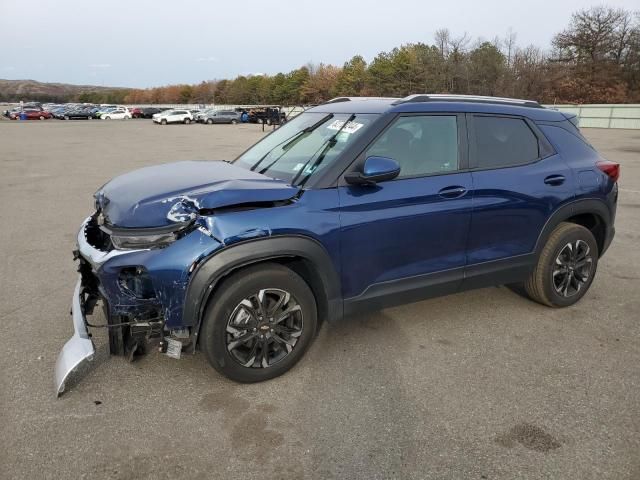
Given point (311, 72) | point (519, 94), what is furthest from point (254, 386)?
point (311, 72)

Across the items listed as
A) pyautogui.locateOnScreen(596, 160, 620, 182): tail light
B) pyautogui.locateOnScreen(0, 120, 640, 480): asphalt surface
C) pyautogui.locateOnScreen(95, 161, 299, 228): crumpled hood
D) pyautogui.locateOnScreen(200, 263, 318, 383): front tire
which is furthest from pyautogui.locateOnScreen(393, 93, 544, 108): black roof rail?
pyautogui.locateOnScreen(0, 120, 640, 480): asphalt surface

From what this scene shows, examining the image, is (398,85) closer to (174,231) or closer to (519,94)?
(519,94)

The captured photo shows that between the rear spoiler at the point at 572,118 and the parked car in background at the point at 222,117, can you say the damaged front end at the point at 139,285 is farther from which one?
the parked car in background at the point at 222,117

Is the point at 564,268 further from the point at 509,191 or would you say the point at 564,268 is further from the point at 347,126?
the point at 347,126

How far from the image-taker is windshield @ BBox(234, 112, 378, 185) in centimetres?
345

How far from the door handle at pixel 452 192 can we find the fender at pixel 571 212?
97 centimetres

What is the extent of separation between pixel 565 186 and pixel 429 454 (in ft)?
8.71

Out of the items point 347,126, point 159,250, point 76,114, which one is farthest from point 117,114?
point 159,250

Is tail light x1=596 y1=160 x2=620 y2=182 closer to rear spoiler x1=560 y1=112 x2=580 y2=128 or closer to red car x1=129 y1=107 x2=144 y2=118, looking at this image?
rear spoiler x1=560 y1=112 x2=580 y2=128

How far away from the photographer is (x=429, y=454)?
262 cm

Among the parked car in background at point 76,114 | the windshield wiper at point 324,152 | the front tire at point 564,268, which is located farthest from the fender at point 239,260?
the parked car in background at point 76,114

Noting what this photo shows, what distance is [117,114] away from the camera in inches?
2448

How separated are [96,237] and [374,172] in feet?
6.31

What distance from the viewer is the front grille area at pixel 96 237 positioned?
3.14 meters
